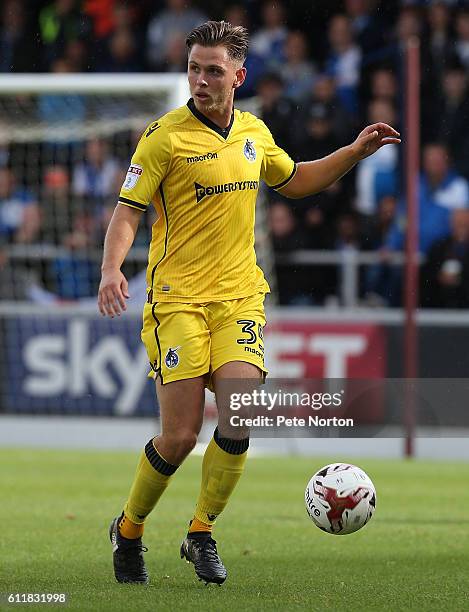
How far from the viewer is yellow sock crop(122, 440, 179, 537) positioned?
5613mm

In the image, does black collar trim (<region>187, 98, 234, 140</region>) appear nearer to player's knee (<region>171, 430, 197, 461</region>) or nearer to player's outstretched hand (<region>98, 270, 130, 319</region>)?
player's outstretched hand (<region>98, 270, 130, 319</region>)

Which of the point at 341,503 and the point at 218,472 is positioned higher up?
the point at 218,472

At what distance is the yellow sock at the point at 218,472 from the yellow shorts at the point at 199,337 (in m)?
0.30

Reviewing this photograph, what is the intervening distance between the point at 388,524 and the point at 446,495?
5.61ft

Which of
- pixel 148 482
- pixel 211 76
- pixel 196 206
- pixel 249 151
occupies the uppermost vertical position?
pixel 211 76

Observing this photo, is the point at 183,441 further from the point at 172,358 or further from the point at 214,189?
the point at 214,189

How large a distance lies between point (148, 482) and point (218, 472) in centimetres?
30

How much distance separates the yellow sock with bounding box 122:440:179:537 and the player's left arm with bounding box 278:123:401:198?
139 centimetres

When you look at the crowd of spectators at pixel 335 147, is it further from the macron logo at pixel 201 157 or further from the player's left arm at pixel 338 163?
the macron logo at pixel 201 157

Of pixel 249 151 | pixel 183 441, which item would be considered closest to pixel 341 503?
pixel 183 441

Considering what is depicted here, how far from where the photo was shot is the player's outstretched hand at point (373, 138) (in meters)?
5.93

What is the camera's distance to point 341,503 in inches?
227

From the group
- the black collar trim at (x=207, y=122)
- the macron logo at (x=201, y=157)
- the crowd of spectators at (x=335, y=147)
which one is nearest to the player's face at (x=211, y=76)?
the black collar trim at (x=207, y=122)

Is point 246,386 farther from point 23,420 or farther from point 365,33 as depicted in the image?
point 365,33
